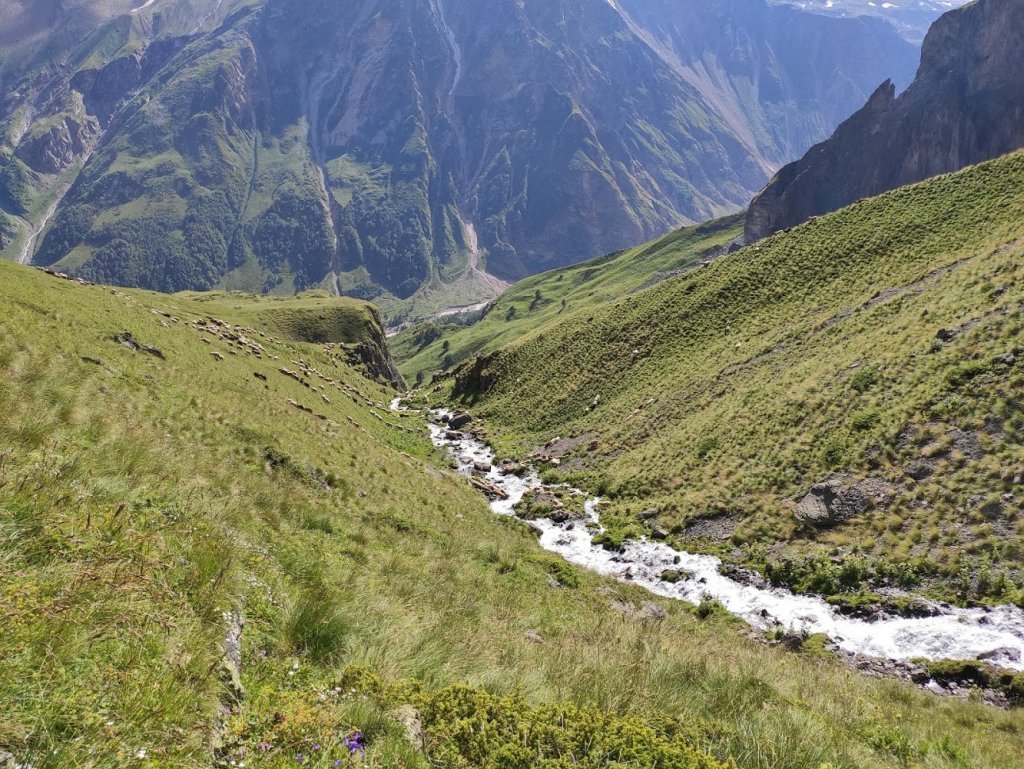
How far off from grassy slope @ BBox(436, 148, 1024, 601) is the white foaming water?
1192 mm

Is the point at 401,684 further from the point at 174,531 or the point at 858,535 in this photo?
the point at 858,535

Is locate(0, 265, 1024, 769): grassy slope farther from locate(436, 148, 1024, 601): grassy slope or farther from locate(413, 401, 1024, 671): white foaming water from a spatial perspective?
locate(436, 148, 1024, 601): grassy slope

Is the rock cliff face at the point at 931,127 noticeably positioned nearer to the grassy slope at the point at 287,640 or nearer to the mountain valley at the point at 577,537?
the mountain valley at the point at 577,537

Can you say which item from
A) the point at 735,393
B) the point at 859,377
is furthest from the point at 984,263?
the point at 735,393

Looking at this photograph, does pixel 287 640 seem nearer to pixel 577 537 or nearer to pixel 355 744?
pixel 355 744

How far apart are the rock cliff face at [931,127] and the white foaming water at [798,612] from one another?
550 feet

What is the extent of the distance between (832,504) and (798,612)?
19.4 ft

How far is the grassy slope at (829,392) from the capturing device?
2106 cm

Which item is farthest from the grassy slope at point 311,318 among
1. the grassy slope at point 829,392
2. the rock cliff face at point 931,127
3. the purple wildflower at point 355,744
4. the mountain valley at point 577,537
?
the rock cliff face at point 931,127

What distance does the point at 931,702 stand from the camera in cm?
1227

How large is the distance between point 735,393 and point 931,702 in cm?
2728

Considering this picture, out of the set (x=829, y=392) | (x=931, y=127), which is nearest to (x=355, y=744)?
(x=829, y=392)

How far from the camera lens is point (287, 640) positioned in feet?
18.9

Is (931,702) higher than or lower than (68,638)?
lower
